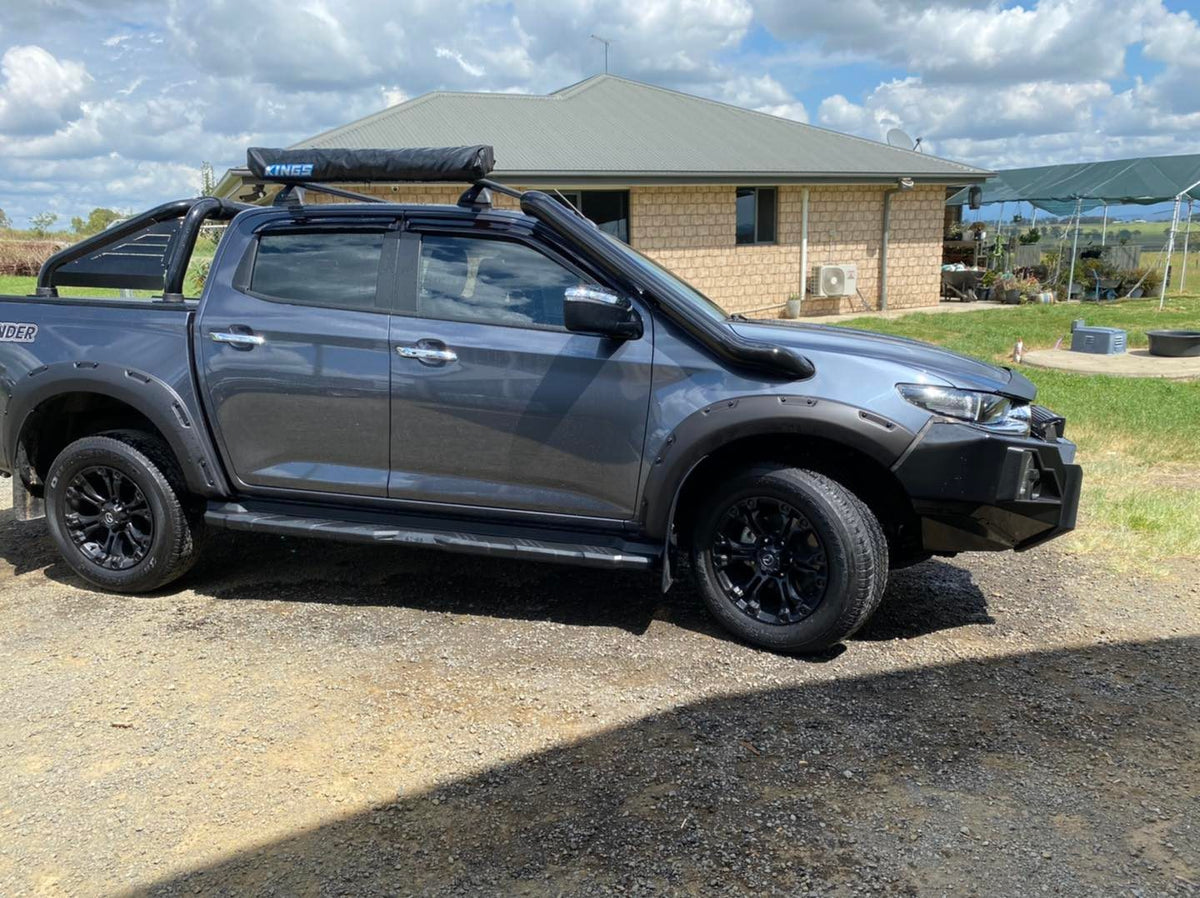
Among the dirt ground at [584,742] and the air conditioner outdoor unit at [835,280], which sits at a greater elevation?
the air conditioner outdoor unit at [835,280]

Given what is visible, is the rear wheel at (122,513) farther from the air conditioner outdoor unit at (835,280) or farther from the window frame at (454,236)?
the air conditioner outdoor unit at (835,280)

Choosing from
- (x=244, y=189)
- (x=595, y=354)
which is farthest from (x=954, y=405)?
(x=244, y=189)

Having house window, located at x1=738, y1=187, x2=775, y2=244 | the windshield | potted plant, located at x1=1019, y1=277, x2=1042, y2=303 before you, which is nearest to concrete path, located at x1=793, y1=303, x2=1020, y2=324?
potted plant, located at x1=1019, y1=277, x2=1042, y2=303

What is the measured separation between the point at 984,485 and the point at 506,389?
6.54 feet

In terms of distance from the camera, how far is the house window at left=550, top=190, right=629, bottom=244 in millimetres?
18094

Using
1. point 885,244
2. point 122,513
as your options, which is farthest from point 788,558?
point 885,244

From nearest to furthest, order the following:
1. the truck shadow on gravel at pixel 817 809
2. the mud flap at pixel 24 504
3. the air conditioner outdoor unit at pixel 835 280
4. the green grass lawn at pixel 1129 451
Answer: the truck shadow on gravel at pixel 817 809
the mud flap at pixel 24 504
the green grass lawn at pixel 1129 451
the air conditioner outdoor unit at pixel 835 280

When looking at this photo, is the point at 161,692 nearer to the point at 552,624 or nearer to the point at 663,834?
the point at 552,624

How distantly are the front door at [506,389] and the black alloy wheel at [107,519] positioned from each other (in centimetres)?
146

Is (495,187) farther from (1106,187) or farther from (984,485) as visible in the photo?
(1106,187)

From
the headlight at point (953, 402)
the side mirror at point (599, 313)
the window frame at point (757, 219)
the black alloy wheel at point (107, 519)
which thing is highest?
the window frame at point (757, 219)

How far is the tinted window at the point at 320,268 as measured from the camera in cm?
462

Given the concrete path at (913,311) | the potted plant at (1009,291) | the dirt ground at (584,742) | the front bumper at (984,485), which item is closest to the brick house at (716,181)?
the concrete path at (913,311)

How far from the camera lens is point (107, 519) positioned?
5012mm
